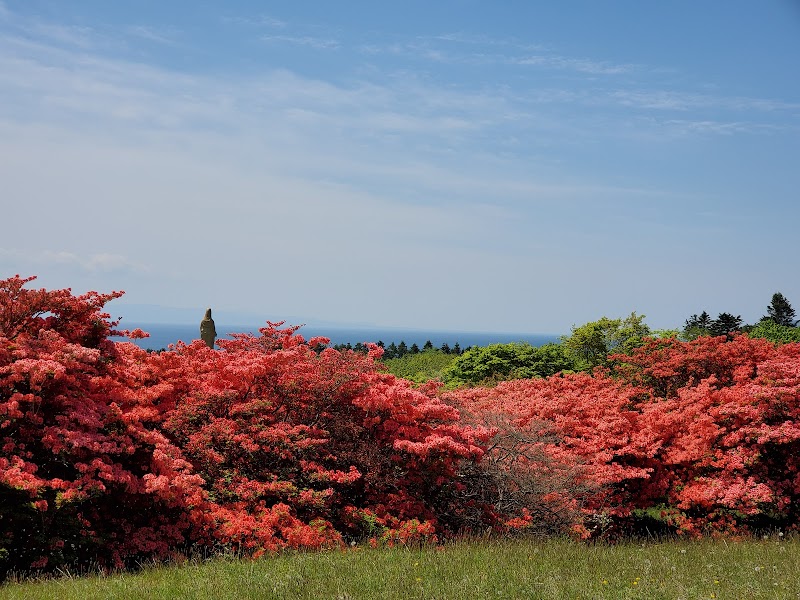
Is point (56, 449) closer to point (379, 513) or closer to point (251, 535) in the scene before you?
point (251, 535)

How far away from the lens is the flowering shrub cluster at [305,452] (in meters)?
9.24

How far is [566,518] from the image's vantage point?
1270 cm

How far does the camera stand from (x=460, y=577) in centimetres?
748

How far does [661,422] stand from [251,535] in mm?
9040

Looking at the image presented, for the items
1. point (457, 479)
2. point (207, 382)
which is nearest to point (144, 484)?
point (207, 382)

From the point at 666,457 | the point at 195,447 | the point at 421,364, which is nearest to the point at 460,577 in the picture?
the point at 195,447

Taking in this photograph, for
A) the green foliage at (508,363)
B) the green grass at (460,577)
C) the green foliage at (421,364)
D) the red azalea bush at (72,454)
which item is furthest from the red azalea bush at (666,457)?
the green foliage at (421,364)

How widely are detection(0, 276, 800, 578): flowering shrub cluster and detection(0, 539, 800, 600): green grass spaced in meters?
1.21

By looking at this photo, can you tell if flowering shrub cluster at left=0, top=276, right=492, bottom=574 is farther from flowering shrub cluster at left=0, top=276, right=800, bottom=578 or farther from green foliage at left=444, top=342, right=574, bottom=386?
green foliage at left=444, top=342, right=574, bottom=386

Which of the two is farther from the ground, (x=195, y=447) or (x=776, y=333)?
(x=776, y=333)

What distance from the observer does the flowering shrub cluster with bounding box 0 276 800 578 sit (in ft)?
30.3

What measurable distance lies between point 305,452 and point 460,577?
4.46m

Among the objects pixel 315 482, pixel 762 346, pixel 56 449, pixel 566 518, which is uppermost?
pixel 762 346

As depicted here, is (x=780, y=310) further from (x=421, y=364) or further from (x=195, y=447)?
(x=195, y=447)
